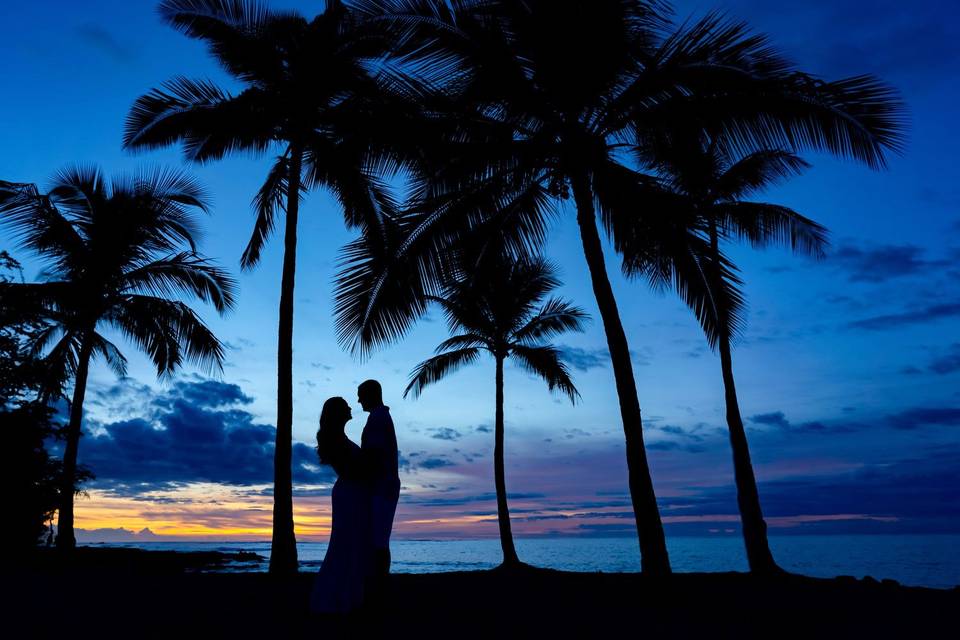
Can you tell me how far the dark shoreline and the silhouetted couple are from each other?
0.28 metres

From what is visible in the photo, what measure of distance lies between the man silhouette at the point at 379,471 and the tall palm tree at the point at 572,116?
4144 millimetres

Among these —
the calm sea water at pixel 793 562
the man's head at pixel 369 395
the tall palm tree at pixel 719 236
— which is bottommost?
the calm sea water at pixel 793 562

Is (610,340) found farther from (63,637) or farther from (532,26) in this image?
(63,637)

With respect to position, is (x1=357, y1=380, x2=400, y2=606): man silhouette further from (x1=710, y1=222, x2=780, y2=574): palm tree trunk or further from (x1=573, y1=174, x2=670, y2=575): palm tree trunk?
(x1=710, y1=222, x2=780, y2=574): palm tree trunk

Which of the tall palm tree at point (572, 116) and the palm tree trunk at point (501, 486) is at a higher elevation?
the tall palm tree at point (572, 116)

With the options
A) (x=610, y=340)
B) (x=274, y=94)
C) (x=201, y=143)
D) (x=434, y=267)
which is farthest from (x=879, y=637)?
(x=201, y=143)

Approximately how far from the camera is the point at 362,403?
6367 mm

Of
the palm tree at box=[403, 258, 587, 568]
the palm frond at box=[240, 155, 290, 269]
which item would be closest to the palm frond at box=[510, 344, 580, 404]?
the palm tree at box=[403, 258, 587, 568]

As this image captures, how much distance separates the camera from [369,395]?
20.9ft

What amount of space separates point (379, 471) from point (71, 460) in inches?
657

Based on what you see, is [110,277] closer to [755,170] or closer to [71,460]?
[71,460]

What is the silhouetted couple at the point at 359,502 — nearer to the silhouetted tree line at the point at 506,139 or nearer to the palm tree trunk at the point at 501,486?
the silhouetted tree line at the point at 506,139

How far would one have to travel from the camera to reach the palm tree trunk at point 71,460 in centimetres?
1892

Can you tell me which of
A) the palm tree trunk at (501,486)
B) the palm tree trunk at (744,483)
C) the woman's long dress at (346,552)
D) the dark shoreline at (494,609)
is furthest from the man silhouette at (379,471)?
the palm tree trunk at (501,486)
